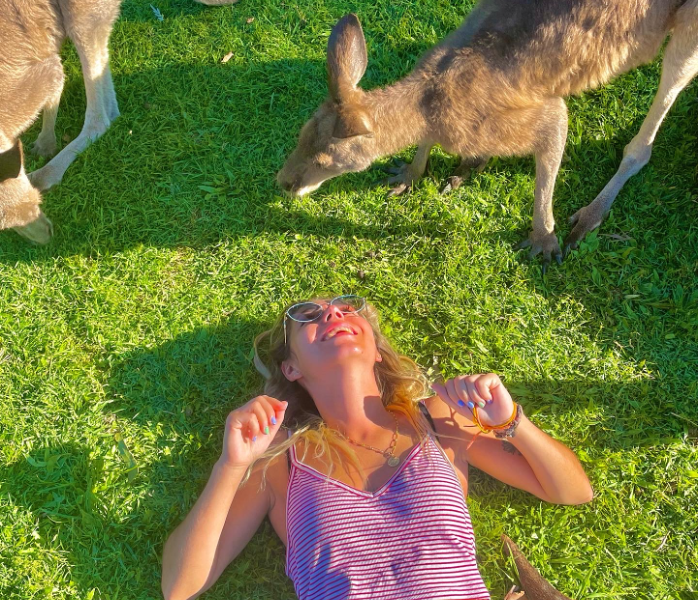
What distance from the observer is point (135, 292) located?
4.58m

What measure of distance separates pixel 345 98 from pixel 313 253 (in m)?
1.35

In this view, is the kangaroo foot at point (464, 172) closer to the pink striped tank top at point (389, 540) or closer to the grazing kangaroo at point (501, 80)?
the grazing kangaroo at point (501, 80)

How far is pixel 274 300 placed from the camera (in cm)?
451

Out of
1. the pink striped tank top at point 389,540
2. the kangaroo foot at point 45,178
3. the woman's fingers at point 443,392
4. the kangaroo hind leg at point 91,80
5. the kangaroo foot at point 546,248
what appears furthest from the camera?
the kangaroo foot at point 45,178

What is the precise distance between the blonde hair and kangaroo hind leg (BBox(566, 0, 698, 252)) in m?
1.74

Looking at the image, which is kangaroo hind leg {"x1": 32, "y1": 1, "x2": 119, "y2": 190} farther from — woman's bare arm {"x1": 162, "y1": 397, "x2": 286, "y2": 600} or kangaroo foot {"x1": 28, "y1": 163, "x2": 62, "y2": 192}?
woman's bare arm {"x1": 162, "y1": 397, "x2": 286, "y2": 600}

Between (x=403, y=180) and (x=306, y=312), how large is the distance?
1635mm

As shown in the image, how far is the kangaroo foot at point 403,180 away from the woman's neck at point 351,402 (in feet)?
5.92

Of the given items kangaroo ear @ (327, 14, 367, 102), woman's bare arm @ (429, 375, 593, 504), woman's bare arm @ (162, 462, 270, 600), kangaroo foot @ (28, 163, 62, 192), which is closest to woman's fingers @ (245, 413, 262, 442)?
woman's bare arm @ (162, 462, 270, 600)

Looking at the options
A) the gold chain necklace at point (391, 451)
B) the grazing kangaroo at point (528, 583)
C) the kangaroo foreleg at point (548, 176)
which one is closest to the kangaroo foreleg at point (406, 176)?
the kangaroo foreleg at point (548, 176)

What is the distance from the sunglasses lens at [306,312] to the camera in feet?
12.0

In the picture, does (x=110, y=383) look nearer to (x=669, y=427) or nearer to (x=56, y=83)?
(x=56, y=83)

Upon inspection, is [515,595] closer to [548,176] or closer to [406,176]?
[548,176]

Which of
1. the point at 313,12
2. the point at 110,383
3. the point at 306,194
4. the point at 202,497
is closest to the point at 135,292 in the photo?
the point at 110,383
